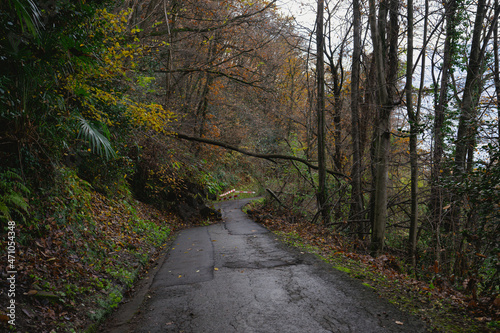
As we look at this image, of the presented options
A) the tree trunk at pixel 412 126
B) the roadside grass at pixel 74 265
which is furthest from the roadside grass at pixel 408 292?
Result: the roadside grass at pixel 74 265

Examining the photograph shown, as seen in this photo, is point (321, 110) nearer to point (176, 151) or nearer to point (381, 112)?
point (381, 112)

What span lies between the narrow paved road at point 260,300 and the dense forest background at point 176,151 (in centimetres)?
82

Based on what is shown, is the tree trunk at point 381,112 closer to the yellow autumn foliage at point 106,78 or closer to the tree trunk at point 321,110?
the tree trunk at point 321,110

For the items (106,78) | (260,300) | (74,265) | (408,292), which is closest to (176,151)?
(106,78)

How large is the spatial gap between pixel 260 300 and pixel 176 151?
8933mm

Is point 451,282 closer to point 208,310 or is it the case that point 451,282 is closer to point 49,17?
point 208,310

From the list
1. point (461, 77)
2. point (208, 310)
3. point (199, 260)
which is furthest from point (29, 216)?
point (461, 77)

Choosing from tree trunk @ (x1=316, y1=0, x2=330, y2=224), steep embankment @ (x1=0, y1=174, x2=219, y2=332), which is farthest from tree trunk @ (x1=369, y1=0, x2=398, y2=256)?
steep embankment @ (x1=0, y1=174, x2=219, y2=332)

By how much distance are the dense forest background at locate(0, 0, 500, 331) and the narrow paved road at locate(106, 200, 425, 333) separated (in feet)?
2.68

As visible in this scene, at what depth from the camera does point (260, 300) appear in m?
4.89

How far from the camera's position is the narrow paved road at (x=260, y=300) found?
405 centimetres

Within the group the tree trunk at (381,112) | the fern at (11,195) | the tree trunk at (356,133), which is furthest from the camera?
the tree trunk at (356,133)

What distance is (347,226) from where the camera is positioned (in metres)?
12.2

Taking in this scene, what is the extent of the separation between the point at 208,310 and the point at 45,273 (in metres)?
2.35
